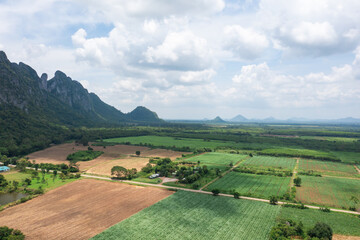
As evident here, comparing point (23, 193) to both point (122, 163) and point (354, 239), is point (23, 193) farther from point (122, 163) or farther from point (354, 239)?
point (354, 239)

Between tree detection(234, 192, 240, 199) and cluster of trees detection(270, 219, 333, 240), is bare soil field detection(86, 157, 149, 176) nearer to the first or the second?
tree detection(234, 192, 240, 199)

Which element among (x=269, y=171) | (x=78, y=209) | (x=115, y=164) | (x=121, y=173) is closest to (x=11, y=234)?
(x=78, y=209)

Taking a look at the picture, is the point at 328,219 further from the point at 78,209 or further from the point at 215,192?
the point at 78,209

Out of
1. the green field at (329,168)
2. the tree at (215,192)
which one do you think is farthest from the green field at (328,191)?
the tree at (215,192)

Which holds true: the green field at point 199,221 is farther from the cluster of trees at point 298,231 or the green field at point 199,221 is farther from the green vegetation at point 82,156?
the green vegetation at point 82,156

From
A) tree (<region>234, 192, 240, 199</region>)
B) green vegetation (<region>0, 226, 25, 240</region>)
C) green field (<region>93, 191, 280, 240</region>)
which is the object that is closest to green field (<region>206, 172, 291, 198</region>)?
tree (<region>234, 192, 240, 199</region>)
